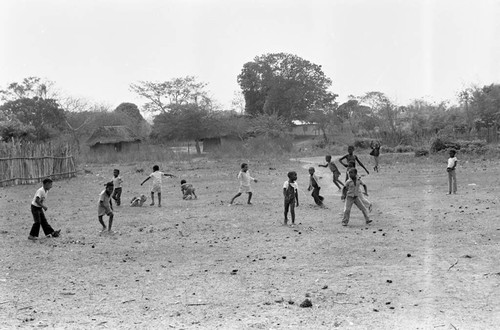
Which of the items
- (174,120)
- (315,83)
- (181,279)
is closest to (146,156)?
(174,120)

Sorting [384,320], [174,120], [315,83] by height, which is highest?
[315,83]

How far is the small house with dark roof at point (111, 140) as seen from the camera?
54.7 m

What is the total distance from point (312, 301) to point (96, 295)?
269cm

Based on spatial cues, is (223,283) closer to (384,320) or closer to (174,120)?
(384,320)

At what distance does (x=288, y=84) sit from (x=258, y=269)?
59640 mm

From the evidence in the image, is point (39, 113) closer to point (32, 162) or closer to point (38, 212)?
point (32, 162)

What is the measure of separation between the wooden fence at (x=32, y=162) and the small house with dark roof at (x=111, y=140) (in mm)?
24524

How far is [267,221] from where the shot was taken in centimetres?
1295

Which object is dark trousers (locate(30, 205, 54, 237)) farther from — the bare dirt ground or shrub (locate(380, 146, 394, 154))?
shrub (locate(380, 146, 394, 154))

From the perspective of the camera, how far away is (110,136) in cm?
5500

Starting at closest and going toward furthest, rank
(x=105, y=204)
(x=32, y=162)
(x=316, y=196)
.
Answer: (x=105, y=204) < (x=316, y=196) < (x=32, y=162)

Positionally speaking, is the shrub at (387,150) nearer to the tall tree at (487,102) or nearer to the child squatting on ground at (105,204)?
the tall tree at (487,102)

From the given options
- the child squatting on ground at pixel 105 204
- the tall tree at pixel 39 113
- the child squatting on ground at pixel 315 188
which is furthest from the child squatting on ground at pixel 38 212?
the tall tree at pixel 39 113

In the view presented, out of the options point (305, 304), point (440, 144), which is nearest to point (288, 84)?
point (440, 144)
